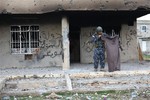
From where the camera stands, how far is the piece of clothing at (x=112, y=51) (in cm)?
1494

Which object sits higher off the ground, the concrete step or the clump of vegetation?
the concrete step

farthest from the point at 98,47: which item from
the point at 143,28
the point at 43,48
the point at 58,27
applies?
the point at 143,28

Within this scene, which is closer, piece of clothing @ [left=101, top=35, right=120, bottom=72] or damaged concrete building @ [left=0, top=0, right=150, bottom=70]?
piece of clothing @ [left=101, top=35, right=120, bottom=72]

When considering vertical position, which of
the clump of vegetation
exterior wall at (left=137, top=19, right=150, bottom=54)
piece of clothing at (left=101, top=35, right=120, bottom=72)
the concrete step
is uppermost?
exterior wall at (left=137, top=19, right=150, bottom=54)

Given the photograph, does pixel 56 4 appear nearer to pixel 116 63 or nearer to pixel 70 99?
pixel 116 63

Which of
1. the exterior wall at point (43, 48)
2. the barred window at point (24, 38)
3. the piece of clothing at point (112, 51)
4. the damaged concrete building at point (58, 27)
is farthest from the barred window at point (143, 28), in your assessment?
the piece of clothing at point (112, 51)

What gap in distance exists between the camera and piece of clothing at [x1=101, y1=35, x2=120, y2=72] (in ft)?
49.0

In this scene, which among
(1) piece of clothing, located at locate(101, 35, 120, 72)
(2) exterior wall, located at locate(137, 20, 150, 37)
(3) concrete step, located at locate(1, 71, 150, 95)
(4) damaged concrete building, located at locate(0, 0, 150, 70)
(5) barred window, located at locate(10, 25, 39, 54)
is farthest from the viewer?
(2) exterior wall, located at locate(137, 20, 150, 37)

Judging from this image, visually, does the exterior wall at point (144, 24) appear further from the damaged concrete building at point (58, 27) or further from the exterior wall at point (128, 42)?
the exterior wall at point (128, 42)

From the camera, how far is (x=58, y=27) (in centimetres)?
1892

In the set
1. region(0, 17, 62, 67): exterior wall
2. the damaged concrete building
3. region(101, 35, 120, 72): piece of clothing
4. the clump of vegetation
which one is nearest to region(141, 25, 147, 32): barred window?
the damaged concrete building

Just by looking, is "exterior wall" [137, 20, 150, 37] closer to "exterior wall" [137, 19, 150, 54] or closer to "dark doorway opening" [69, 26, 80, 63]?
"exterior wall" [137, 19, 150, 54]

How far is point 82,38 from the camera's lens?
2006cm

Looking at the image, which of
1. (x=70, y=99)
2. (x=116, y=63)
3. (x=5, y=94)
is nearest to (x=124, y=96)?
(x=70, y=99)
